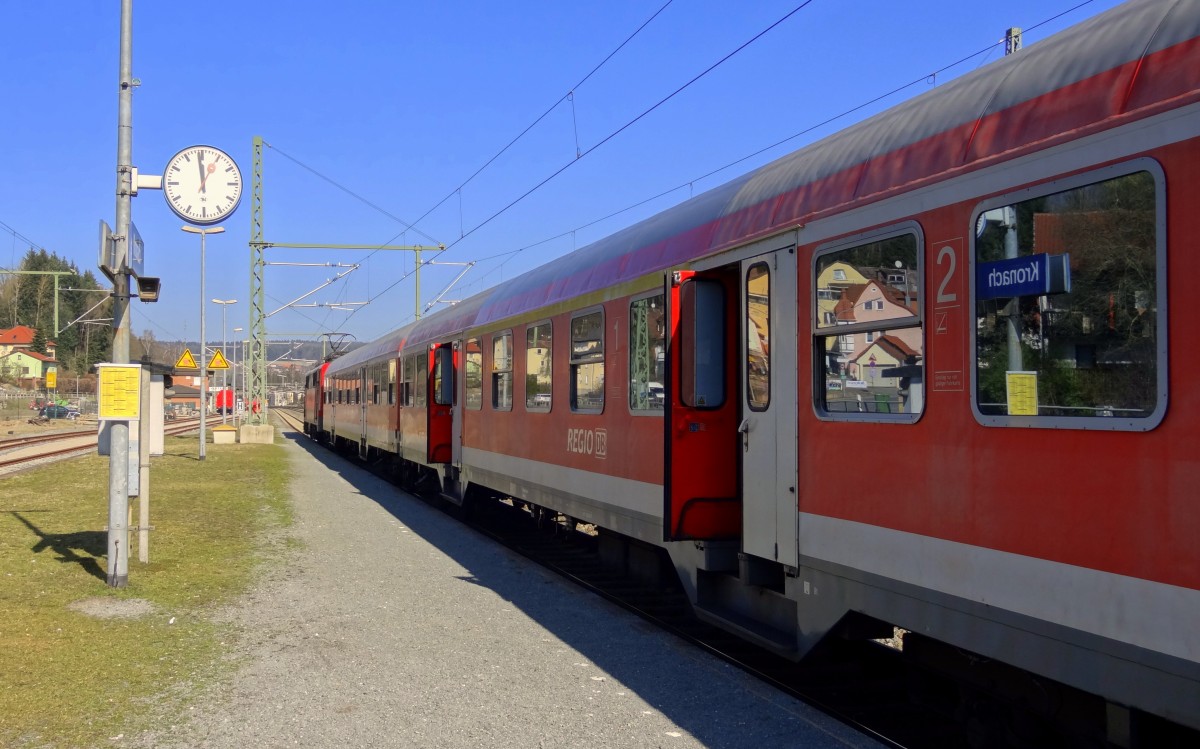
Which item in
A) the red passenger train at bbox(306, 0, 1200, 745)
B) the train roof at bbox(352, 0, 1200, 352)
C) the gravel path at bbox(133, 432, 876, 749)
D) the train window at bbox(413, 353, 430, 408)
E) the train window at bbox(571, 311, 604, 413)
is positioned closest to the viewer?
the red passenger train at bbox(306, 0, 1200, 745)

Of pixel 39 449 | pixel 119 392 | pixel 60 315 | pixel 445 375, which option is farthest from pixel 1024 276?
pixel 60 315

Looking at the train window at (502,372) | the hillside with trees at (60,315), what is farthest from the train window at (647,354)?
the hillside with trees at (60,315)

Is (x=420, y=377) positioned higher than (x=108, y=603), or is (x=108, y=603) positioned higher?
(x=420, y=377)

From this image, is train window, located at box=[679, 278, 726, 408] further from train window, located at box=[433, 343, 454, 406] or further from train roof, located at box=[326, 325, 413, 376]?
train roof, located at box=[326, 325, 413, 376]

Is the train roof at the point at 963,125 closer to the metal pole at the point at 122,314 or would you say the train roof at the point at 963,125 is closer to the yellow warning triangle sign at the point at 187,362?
the metal pole at the point at 122,314

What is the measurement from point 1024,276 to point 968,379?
1.72 feet

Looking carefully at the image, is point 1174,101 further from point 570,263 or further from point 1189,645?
point 570,263

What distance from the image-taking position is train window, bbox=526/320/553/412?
34.7ft

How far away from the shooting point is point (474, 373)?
45.5 feet

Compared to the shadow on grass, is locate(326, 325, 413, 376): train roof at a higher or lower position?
higher

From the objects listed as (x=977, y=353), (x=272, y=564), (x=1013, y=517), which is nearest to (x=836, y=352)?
(x=977, y=353)

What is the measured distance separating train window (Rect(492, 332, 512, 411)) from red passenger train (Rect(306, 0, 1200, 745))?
425 centimetres

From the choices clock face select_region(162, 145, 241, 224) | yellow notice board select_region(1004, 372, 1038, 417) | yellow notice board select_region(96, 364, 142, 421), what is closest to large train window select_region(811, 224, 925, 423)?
yellow notice board select_region(1004, 372, 1038, 417)

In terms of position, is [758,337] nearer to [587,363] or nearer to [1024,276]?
[1024,276]
